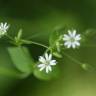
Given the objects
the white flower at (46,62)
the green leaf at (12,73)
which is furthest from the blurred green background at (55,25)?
the white flower at (46,62)

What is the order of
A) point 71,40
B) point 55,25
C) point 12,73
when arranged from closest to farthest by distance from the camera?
point 71,40, point 12,73, point 55,25

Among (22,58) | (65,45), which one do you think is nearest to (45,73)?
(22,58)

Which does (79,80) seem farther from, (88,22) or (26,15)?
(26,15)

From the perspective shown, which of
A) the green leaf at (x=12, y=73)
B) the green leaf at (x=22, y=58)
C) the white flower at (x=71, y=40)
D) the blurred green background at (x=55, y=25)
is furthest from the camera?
the blurred green background at (x=55, y=25)

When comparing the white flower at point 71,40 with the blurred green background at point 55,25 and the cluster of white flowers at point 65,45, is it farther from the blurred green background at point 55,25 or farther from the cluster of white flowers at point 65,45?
the blurred green background at point 55,25

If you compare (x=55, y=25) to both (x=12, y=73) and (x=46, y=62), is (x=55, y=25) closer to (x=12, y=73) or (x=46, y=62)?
(x=12, y=73)
